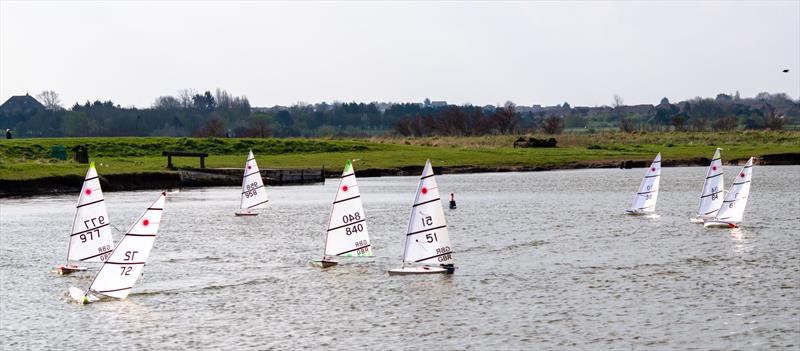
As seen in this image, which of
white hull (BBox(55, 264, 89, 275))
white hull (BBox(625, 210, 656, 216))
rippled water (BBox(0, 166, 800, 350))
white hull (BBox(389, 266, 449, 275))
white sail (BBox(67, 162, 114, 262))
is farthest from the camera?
white hull (BBox(625, 210, 656, 216))

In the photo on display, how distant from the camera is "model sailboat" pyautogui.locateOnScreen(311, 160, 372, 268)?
49312 mm

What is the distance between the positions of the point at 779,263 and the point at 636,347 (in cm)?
1789

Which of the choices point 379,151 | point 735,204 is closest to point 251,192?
point 735,204

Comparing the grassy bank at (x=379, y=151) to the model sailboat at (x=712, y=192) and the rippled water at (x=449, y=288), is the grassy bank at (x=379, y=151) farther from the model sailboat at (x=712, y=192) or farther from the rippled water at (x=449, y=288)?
the model sailboat at (x=712, y=192)

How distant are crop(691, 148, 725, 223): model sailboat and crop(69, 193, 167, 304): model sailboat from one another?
34456 mm

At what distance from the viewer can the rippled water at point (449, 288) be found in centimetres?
3744

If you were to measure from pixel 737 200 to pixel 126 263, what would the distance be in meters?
34.6

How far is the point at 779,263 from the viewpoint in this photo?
166ft

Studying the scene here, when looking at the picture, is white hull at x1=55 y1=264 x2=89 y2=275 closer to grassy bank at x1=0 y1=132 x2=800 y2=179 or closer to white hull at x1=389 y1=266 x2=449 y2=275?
white hull at x1=389 y1=266 x2=449 y2=275

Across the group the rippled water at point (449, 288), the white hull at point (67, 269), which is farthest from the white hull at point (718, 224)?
the white hull at point (67, 269)

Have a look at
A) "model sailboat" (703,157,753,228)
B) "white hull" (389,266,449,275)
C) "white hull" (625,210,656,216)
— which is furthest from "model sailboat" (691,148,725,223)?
"white hull" (389,266,449,275)

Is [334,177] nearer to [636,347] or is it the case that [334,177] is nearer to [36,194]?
[36,194]

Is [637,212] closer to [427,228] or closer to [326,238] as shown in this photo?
[326,238]

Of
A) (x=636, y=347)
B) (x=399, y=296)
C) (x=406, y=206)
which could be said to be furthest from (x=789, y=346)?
(x=406, y=206)
